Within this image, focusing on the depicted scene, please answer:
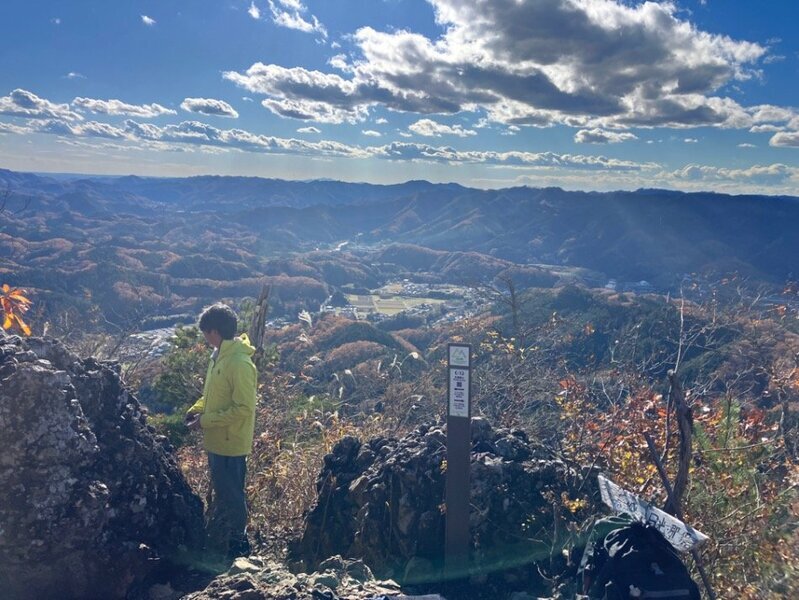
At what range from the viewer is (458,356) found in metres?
3.84

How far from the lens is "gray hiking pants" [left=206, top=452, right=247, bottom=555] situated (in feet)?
14.2

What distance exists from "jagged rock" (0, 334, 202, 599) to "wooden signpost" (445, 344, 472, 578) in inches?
72.6

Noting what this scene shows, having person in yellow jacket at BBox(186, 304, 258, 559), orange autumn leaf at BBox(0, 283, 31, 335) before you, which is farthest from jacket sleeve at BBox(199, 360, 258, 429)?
orange autumn leaf at BBox(0, 283, 31, 335)

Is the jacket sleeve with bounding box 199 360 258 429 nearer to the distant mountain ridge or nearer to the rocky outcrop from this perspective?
the rocky outcrop

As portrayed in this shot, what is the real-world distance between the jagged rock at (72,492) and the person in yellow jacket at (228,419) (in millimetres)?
384

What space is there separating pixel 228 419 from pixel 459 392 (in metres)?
1.84

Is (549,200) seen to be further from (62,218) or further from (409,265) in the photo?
(62,218)

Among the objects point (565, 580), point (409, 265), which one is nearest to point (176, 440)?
point (565, 580)

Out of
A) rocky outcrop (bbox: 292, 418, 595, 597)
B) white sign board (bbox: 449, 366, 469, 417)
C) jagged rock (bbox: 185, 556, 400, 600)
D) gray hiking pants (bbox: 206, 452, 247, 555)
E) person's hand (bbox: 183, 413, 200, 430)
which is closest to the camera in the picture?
jagged rock (bbox: 185, 556, 400, 600)

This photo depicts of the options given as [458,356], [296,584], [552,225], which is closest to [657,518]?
[458,356]

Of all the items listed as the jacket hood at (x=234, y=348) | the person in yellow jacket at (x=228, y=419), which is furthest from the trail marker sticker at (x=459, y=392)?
the jacket hood at (x=234, y=348)

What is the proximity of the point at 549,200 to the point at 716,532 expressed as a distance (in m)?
166

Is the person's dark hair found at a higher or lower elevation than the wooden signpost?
higher

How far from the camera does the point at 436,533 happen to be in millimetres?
4121
